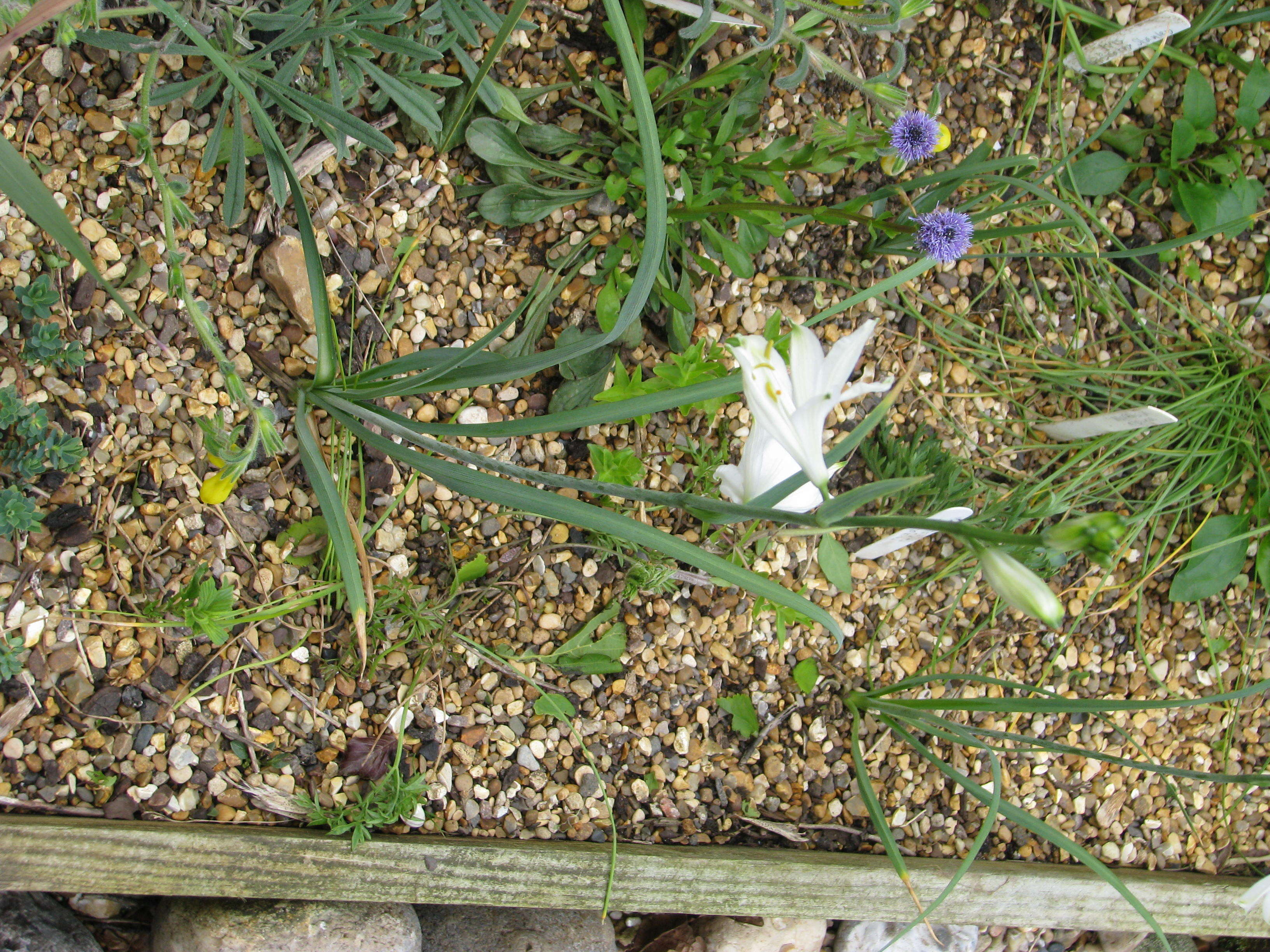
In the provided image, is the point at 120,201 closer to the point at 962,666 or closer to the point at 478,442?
the point at 478,442

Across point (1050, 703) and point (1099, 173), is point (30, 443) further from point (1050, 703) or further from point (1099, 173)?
point (1099, 173)

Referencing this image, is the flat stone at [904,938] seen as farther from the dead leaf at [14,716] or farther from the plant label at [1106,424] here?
the dead leaf at [14,716]

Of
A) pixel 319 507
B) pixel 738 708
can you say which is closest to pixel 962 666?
pixel 738 708

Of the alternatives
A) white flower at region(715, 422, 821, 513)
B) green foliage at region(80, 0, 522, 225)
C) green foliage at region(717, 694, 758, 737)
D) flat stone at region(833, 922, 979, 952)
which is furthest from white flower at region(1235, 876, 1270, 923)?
green foliage at region(80, 0, 522, 225)

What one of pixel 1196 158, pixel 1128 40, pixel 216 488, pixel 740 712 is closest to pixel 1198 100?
pixel 1196 158

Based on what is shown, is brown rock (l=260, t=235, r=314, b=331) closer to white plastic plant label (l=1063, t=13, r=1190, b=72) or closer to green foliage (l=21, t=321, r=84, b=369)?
green foliage (l=21, t=321, r=84, b=369)
